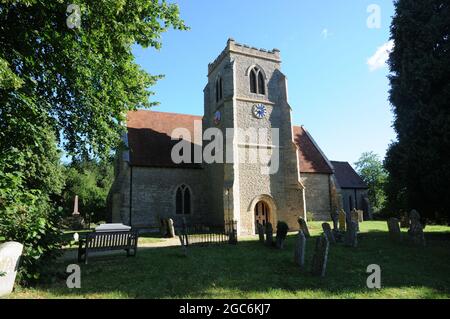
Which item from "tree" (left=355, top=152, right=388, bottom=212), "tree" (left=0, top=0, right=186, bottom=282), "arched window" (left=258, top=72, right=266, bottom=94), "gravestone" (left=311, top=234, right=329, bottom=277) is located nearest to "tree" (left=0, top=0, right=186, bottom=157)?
"tree" (left=0, top=0, right=186, bottom=282)

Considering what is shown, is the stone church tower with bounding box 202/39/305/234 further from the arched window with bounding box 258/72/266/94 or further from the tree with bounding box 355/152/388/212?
the tree with bounding box 355/152/388/212

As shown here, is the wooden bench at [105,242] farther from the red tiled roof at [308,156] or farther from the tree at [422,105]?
the red tiled roof at [308,156]

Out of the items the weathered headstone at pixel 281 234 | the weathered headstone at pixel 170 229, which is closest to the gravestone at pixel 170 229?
the weathered headstone at pixel 170 229

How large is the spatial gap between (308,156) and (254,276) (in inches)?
778

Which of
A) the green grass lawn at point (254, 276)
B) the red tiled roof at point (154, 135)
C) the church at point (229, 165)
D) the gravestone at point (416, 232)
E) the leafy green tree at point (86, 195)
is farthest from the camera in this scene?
the leafy green tree at point (86, 195)

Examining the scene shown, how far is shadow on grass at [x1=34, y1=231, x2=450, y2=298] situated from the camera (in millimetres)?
5957

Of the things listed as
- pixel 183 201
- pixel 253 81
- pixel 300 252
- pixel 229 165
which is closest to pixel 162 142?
pixel 183 201

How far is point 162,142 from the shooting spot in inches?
870

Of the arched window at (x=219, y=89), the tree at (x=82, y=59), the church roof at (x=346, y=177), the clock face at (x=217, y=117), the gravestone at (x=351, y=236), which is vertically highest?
the arched window at (x=219, y=89)

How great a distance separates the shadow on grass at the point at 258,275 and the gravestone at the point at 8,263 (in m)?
0.72

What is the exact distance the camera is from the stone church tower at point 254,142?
1858 cm

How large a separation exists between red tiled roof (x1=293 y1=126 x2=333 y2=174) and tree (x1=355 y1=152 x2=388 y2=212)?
22243 millimetres

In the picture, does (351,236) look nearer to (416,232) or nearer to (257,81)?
(416,232)

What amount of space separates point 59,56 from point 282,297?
28.7ft
